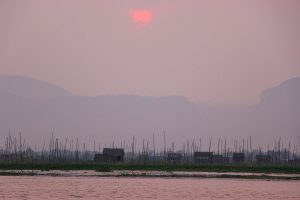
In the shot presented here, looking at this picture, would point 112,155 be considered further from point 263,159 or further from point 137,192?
point 137,192

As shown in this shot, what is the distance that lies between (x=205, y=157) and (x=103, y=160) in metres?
26.6

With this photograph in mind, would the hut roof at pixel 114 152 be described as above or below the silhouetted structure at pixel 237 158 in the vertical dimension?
above

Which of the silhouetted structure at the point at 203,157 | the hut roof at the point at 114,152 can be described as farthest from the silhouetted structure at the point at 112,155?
the silhouetted structure at the point at 203,157

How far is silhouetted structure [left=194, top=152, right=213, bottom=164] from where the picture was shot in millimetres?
150750

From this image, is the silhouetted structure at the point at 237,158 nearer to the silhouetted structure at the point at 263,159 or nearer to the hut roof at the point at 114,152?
the silhouetted structure at the point at 263,159

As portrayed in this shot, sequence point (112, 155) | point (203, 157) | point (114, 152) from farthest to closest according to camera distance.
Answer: point (203, 157), point (114, 152), point (112, 155)

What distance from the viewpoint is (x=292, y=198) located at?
54844 millimetres

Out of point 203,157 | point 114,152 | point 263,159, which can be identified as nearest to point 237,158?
point 263,159

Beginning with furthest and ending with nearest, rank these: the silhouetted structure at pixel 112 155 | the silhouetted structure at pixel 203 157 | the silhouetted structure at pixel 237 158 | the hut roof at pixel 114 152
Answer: the silhouetted structure at pixel 237 158, the silhouetted structure at pixel 203 157, the hut roof at pixel 114 152, the silhouetted structure at pixel 112 155

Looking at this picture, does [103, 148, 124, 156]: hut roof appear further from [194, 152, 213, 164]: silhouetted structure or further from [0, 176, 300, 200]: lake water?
[0, 176, 300, 200]: lake water

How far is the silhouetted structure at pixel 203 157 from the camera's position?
151m

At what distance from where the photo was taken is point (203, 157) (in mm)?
152250

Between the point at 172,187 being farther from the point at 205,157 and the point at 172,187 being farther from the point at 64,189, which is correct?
the point at 205,157

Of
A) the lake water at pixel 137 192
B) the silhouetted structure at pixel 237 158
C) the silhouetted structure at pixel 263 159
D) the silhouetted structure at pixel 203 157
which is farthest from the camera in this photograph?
the silhouetted structure at pixel 237 158
